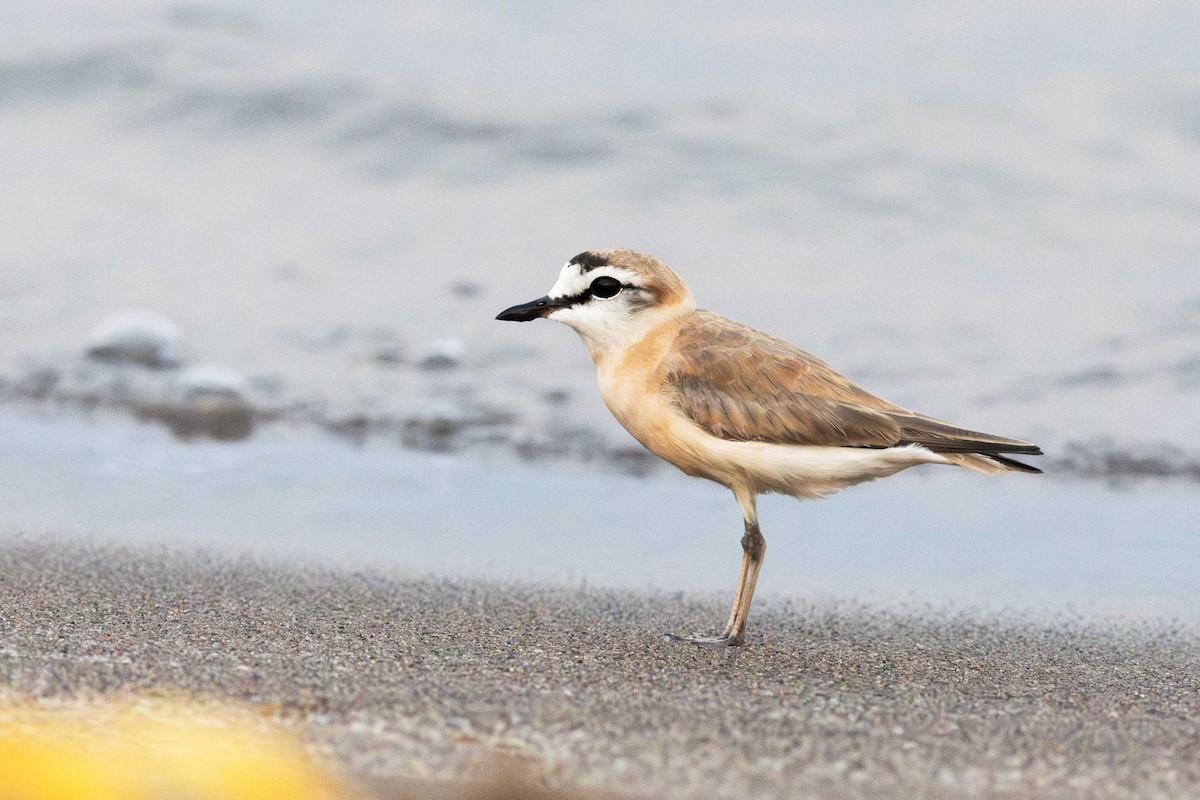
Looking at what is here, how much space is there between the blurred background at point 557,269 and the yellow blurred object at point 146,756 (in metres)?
2.40

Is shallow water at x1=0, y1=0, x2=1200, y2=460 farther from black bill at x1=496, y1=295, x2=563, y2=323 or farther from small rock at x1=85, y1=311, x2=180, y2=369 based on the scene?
black bill at x1=496, y1=295, x2=563, y2=323

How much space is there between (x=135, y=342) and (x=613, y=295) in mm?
5441

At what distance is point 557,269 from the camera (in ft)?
34.7

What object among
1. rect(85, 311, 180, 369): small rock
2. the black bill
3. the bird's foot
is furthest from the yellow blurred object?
rect(85, 311, 180, 369): small rock

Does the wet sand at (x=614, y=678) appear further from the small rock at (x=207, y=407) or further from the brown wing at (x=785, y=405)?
the small rock at (x=207, y=407)

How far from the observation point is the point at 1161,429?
7.50 m

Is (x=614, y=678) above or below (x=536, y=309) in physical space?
below

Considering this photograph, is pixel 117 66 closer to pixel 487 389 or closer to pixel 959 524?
pixel 487 389

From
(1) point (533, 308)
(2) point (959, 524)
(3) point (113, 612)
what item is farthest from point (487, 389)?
(3) point (113, 612)

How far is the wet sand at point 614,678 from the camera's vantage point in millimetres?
2756

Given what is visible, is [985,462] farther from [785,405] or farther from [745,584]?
[745,584]

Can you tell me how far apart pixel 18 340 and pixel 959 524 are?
6.47m

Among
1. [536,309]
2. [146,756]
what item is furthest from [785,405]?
[146,756]

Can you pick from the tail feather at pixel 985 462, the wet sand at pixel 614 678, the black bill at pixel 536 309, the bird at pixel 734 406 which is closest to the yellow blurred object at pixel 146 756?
the wet sand at pixel 614 678
